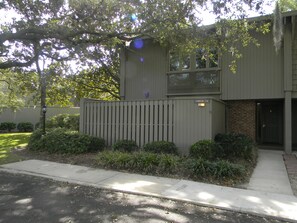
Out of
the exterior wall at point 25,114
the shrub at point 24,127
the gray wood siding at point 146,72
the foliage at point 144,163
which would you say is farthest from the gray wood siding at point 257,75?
the shrub at point 24,127

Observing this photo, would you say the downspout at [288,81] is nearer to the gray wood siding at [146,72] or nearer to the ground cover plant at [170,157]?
the ground cover plant at [170,157]

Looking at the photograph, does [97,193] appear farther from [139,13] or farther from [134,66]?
[134,66]

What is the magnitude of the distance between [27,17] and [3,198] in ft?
25.0

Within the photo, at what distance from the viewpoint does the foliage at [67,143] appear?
10.3 m

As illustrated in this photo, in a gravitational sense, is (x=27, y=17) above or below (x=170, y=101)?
above

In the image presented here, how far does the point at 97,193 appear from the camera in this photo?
5883 millimetres

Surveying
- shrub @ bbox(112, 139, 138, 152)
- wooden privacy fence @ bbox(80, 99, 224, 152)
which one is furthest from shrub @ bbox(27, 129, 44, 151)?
shrub @ bbox(112, 139, 138, 152)

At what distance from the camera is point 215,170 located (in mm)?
6910

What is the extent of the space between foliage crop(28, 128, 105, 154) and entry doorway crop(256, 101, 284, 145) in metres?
9.18

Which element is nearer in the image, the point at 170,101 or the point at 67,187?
the point at 67,187

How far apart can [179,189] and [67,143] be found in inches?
236

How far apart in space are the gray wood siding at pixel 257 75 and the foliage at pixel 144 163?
598 cm

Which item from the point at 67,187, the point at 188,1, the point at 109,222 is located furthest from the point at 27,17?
the point at 109,222

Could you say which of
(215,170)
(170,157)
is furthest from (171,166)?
(215,170)
